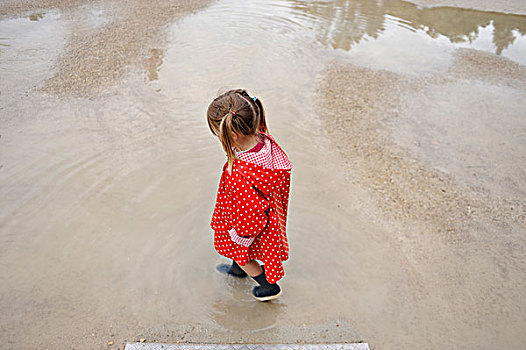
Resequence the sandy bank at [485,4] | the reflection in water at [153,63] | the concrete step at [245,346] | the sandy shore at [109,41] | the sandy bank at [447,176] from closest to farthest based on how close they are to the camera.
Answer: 1. the concrete step at [245,346]
2. the sandy bank at [447,176]
3. the sandy shore at [109,41]
4. the reflection in water at [153,63]
5. the sandy bank at [485,4]

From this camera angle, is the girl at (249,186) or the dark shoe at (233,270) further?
the dark shoe at (233,270)

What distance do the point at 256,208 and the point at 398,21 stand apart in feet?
24.4

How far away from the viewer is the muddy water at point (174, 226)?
243 centimetres

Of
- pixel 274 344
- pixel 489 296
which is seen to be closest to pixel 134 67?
pixel 274 344

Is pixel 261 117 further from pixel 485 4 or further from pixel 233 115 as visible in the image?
pixel 485 4

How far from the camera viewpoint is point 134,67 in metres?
5.57

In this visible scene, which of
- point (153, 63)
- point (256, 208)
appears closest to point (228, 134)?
point (256, 208)

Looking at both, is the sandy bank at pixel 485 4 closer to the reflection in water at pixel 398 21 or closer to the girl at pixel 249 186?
the reflection in water at pixel 398 21

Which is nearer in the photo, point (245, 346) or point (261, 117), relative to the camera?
point (261, 117)

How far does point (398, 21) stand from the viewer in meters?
7.91

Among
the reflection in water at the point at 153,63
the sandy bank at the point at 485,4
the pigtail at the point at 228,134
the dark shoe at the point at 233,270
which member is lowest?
the dark shoe at the point at 233,270

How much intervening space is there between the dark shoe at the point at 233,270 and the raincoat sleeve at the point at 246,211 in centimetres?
63

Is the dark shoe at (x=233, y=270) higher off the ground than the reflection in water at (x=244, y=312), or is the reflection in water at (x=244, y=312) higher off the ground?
the dark shoe at (x=233, y=270)

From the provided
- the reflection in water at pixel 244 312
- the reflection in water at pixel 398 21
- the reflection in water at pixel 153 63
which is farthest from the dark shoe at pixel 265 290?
the reflection in water at pixel 398 21
